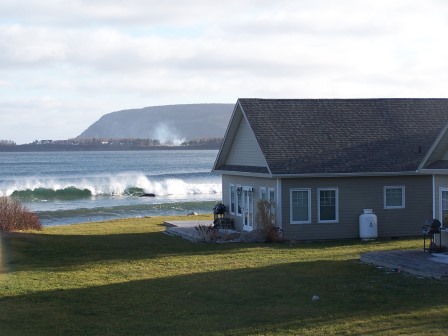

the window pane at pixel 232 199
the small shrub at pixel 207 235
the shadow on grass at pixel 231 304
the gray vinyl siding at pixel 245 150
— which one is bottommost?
the shadow on grass at pixel 231 304

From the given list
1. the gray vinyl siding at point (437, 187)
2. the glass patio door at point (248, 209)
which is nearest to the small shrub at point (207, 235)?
Result: the glass patio door at point (248, 209)

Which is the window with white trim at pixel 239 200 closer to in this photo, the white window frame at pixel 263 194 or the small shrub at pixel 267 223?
the white window frame at pixel 263 194

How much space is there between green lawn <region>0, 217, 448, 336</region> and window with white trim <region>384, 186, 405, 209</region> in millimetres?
2872

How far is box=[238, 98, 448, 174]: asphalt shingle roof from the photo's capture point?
29.5m

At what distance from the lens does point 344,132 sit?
31.5m

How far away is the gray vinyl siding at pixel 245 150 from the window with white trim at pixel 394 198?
15.0 feet

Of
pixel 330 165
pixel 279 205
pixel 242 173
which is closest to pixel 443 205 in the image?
pixel 330 165

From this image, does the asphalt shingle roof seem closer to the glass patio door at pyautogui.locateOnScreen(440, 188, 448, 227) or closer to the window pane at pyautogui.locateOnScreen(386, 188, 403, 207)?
the window pane at pyautogui.locateOnScreen(386, 188, 403, 207)

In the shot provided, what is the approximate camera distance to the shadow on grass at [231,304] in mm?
14594

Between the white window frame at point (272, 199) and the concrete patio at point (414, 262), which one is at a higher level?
the white window frame at point (272, 199)

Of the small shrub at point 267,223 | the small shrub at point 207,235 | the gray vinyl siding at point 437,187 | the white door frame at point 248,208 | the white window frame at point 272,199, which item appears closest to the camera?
the gray vinyl siding at point 437,187

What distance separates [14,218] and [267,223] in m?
10.4

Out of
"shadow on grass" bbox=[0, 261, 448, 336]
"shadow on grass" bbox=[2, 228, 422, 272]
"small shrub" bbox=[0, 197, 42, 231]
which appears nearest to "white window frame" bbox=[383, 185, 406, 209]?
"shadow on grass" bbox=[2, 228, 422, 272]

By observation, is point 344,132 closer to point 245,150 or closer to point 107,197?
point 245,150
